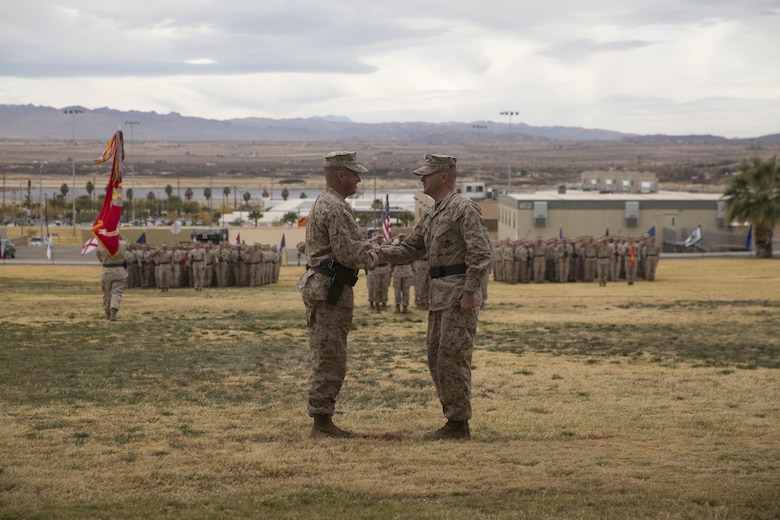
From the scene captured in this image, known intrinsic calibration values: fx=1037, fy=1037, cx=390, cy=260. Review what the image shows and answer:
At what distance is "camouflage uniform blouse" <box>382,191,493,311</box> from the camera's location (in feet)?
28.3

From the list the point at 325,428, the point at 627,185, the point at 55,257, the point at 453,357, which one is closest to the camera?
the point at 453,357

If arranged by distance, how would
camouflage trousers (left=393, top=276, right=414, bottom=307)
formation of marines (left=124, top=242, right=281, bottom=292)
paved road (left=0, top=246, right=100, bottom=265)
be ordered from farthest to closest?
paved road (left=0, top=246, right=100, bottom=265)
formation of marines (left=124, top=242, right=281, bottom=292)
camouflage trousers (left=393, top=276, right=414, bottom=307)

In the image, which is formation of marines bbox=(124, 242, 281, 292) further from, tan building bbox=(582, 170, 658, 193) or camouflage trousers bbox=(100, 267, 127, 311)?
tan building bbox=(582, 170, 658, 193)

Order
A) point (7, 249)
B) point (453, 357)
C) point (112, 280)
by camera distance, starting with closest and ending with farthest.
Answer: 1. point (453, 357)
2. point (112, 280)
3. point (7, 249)

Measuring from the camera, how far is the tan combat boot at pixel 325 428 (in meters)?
8.73

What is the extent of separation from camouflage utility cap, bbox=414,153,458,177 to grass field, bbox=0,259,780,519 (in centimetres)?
228

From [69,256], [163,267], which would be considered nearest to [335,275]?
[163,267]

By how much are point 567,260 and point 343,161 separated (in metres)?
30.3

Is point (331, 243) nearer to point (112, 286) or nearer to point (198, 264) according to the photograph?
point (112, 286)

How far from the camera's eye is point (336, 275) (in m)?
8.88

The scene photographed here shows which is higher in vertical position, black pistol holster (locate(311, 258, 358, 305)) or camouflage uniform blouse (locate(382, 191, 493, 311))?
camouflage uniform blouse (locate(382, 191, 493, 311))

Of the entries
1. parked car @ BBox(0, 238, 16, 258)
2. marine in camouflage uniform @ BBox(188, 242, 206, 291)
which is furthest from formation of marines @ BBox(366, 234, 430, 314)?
parked car @ BBox(0, 238, 16, 258)

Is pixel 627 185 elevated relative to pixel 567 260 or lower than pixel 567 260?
elevated

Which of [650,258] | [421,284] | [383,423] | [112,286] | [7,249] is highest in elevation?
[112,286]
